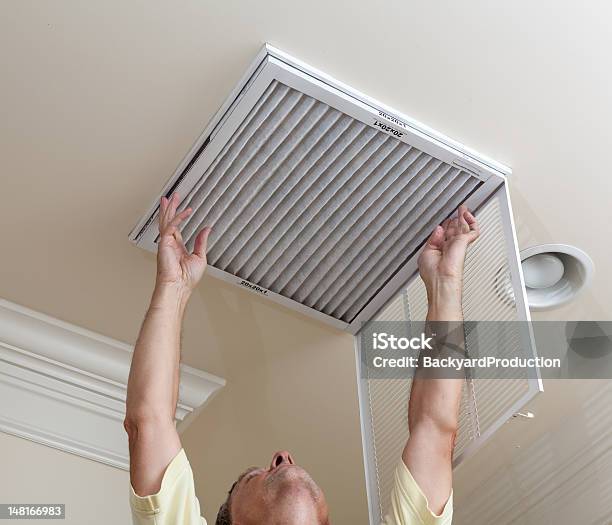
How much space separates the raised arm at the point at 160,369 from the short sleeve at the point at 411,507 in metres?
0.34

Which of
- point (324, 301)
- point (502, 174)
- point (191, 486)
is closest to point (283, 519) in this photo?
point (191, 486)

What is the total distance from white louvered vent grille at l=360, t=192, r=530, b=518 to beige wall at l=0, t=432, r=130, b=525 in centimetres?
60

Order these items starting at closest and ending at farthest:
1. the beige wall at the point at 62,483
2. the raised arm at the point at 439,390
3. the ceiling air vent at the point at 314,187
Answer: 1. the raised arm at the point at 439,390
2. the ceiling air vent at the point at 314,187
3. the beige wall at the point at 62,483

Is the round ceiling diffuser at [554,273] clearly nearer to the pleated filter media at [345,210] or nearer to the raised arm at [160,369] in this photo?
the pleated filter media at [345,210]

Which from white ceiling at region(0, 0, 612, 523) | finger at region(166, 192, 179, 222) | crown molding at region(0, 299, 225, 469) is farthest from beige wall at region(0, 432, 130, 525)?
finger at region(166, 192, 179, 222)

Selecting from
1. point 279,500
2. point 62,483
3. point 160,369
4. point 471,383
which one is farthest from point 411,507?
point 62,483

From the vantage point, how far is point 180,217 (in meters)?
1.73

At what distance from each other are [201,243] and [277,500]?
0.50 m

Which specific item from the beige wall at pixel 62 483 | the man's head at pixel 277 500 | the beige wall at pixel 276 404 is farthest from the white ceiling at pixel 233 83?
the man's head at pixel 277 500

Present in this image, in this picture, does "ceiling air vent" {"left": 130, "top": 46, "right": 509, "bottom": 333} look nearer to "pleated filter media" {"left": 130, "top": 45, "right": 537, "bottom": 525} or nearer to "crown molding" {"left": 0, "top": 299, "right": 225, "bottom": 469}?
"pleated filter media" {"left": 130, "top": 45, "right": 537, "bottom": 525}

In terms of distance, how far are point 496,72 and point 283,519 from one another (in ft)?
2.59

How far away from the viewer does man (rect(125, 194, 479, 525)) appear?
55.9 inches

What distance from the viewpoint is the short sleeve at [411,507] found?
147cm

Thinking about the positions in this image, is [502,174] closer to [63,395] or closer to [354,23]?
[354,23]
